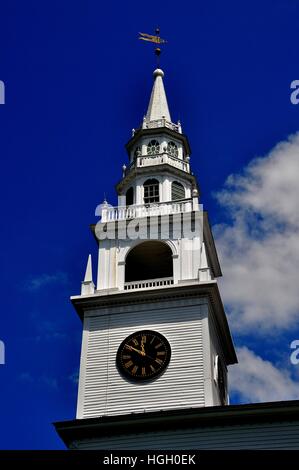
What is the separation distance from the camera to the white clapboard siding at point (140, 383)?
41.2 metres

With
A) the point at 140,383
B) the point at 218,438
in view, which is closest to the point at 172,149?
the point at 140,383

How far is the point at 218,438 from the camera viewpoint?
3831 centimetres

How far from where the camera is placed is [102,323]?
44406mm

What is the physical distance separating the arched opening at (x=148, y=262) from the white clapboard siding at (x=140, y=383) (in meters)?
4.50

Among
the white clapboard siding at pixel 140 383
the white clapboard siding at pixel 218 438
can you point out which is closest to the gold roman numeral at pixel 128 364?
the white clapboard siding at pixel 140 383

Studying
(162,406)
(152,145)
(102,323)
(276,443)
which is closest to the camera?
(276,443)

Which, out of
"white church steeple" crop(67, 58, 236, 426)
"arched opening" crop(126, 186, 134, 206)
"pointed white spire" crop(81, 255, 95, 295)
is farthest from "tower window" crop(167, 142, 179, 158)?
"pointed white spire" crop(81, 255, 95, 295)

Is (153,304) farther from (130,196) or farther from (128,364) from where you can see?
(130,196)

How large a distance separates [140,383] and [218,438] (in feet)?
17.2

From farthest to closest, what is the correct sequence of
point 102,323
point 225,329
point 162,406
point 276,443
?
1. point 225,329
2. point 102,323
3. point 162,406
4. point 276,443

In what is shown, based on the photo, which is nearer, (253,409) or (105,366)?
(253,409)
